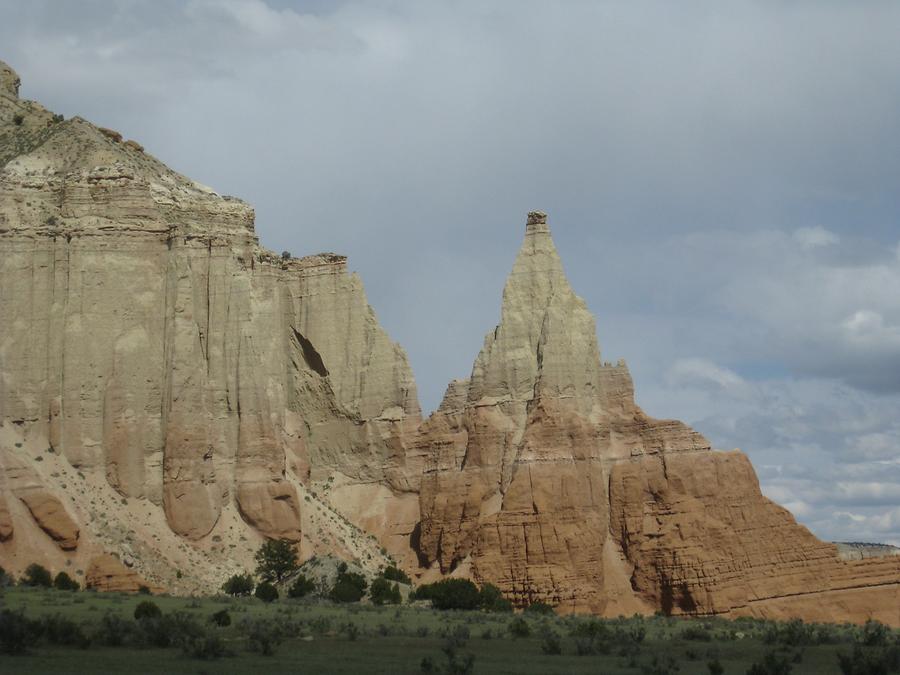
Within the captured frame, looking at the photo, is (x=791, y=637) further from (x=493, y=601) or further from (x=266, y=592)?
(x=266, y=592)

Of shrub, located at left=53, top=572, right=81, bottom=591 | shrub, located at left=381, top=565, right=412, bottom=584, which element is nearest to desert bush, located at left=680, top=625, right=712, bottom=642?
shrub, located at left=53, top=572, right=81, bottom=591

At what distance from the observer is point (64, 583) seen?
223ft

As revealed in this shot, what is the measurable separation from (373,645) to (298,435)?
4442cm

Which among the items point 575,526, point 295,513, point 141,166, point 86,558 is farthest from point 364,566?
point 141,166

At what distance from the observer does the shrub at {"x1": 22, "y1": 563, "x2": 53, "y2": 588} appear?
67.3 m

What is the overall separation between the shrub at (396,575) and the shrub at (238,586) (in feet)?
33.9

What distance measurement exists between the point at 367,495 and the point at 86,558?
919 inches

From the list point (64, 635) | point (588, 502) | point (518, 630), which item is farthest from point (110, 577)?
point (64, 635)

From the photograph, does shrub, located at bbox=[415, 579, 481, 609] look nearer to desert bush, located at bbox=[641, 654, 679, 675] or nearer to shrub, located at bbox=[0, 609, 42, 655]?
desert bush, located at bbox=[641, 654, 679, 675]

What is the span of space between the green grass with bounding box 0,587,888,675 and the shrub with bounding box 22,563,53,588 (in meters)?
4.28

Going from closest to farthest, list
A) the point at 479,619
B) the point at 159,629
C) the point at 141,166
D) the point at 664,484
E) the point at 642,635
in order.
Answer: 1. the point at 159,629
2. the point at 642,635
3. the point at 479,619
4. the point at 664,484
5. the point at 141,166

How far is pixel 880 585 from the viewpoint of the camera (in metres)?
86.9

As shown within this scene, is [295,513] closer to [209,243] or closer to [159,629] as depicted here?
[209,243]

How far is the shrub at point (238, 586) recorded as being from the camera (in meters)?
73.0
